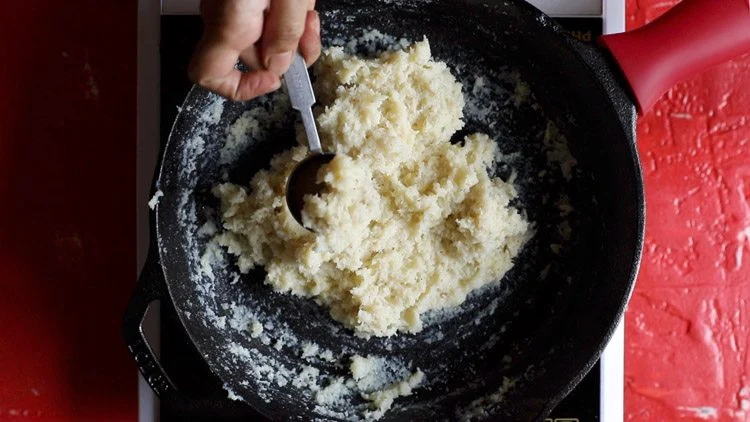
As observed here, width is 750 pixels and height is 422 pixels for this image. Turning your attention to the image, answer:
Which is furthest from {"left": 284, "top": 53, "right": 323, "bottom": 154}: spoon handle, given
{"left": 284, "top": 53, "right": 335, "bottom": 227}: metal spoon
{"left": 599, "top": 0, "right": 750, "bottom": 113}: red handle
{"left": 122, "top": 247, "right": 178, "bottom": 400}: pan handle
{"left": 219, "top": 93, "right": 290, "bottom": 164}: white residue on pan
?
{"left": 599, "top": 0, "right": 750, "bottom": 113}: red handle

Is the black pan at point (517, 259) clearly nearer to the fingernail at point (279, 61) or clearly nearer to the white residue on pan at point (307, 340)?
the white residue on pan at point (307, 340)

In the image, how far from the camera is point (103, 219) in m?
1.00

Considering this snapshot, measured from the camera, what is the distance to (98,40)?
3.28 feet

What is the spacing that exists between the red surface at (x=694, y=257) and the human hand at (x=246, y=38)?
578mm

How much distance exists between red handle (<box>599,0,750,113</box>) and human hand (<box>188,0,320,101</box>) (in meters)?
0.37

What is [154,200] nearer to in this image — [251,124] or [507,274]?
[251,124]

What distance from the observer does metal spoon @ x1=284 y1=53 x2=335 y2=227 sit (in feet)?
2.71

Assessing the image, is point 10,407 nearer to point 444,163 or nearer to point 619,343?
point 444,163

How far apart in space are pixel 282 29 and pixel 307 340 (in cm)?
48

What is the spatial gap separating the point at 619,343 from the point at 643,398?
12cm

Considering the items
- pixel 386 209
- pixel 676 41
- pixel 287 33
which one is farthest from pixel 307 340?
pixel 676 41

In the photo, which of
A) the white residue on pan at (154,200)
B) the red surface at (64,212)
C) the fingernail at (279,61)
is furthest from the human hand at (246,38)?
the red surface at (64,212)

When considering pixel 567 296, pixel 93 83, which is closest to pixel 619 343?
pixel 567 296

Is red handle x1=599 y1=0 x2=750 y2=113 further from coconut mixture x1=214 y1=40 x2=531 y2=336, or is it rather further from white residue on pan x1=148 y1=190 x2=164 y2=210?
white residue on pan x1=148 y1=190 x2=164 y2=210
